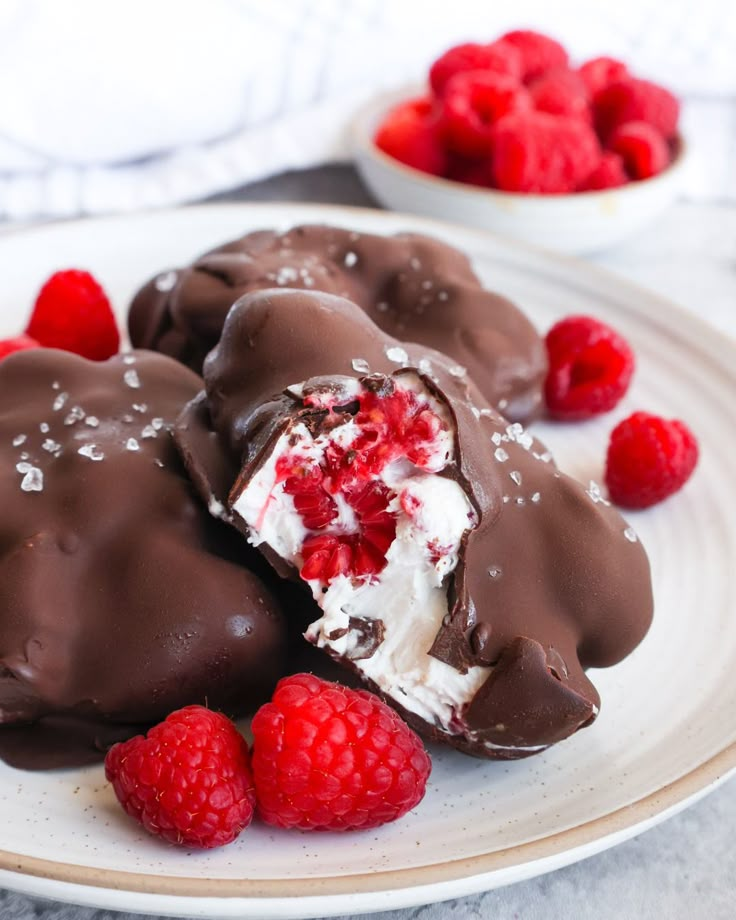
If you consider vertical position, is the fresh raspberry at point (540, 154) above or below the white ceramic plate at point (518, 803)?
above

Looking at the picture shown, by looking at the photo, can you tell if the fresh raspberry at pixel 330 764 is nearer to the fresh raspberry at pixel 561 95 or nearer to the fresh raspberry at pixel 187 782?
the fresh raspberry at pixel 187 782

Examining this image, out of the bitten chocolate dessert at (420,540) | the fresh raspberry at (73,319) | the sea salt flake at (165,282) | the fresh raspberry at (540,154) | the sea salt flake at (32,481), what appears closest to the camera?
the bitten chocolate dessert at (420,540)

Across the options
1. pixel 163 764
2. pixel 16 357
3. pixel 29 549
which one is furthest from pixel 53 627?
pixel 16 357

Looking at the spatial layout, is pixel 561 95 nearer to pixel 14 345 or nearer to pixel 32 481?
pixel 14 345

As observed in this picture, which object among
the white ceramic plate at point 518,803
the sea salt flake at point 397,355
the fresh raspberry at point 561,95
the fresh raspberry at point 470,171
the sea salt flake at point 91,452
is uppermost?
the fresh raspberry at point 561,95

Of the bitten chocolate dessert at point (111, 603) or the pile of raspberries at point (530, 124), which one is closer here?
the bitten chocolate dessert at point (111, 603)

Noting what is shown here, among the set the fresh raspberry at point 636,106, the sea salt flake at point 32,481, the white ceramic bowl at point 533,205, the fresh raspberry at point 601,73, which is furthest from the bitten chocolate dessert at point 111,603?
the fresh raspberry at point 601,73
